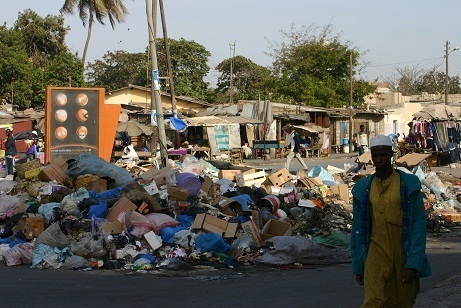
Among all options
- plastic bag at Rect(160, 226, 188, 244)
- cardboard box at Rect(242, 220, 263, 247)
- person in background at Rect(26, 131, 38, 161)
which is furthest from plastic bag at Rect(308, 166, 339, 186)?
person in background at Rect(26, 131, 38, 161)

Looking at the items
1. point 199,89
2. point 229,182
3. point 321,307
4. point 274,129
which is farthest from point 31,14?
point 321,307

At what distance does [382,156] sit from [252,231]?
631 centimetres

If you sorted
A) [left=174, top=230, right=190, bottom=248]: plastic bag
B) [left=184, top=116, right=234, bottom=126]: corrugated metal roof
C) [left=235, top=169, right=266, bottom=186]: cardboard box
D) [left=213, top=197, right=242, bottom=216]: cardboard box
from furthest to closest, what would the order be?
[left=184, top=116, right=234, bottom=126]: corrugated metal roof < [left=235, top=169, right=266, bottom=186]: cardboard box < [left=213, top=197, right=242, bottom=216]: cardboard box < [left=174, top=230, right=190, bottom=248]: plastic bag

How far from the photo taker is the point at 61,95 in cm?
1656

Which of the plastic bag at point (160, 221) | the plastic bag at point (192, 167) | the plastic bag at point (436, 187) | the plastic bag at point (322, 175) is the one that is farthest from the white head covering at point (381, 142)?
the plastic bag at point (436, 187)

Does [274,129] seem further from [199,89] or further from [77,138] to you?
[77,138]

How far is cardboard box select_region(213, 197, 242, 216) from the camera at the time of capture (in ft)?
38.8

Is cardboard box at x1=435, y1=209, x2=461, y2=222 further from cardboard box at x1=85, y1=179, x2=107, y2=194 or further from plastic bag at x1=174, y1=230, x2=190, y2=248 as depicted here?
cardboard box at x1=85, y1=179, x2=107, y2=194

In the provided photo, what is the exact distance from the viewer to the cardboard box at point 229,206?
1181 cm

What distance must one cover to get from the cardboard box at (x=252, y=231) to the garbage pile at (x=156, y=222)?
0.02 meters

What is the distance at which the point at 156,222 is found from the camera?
10.6 meters

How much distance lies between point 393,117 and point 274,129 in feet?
46.7

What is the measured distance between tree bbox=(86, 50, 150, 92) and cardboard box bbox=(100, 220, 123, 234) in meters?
50.5

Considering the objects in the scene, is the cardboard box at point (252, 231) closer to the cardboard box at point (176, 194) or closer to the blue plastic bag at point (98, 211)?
the cardboard box at point (176, 194)
